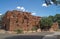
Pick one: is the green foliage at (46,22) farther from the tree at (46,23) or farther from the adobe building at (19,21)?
the adobe building at (19,21)

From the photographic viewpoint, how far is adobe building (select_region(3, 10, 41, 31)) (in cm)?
4503

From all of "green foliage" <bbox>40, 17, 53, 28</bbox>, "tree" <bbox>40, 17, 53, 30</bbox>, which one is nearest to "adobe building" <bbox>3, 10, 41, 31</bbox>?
"tree" <bbox>40, 17, 53, 30</bbox>

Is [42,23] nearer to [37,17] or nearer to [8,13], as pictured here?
[37,17]

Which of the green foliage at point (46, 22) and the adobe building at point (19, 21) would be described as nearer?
the adobe building at point (19, 21)

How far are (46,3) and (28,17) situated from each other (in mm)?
32975

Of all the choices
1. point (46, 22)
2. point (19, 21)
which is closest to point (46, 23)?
point (46, 22)

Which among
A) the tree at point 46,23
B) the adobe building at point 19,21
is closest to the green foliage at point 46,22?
the tree at point 46,23

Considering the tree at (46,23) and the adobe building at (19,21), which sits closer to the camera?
the adobe building at (19,21)

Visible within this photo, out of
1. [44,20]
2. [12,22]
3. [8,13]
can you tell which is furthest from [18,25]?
[44,20]

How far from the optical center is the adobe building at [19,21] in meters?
45.0

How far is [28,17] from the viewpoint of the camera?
49.0m

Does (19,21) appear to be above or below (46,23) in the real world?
above

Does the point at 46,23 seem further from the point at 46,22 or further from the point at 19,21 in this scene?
the point at 19,21

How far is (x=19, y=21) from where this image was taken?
155 ft
